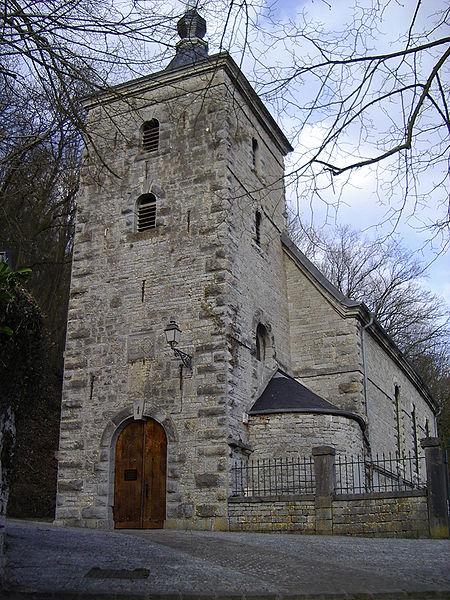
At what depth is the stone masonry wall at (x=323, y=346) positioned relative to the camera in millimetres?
17094

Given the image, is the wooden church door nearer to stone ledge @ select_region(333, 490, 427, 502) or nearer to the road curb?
stone ledge @ select_region(333, 490, 427, 502)

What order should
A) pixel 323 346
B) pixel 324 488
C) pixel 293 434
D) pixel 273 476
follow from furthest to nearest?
pixel 323 346, pixel 293 434, pixel 273 476, pixel 324 488

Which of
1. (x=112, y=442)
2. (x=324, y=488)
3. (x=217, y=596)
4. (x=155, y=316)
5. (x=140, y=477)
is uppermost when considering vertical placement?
(x=155, y=316)

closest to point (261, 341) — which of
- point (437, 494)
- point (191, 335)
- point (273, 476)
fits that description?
point (191, 335)

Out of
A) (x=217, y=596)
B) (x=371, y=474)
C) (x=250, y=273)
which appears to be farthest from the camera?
(x=250, y=273)

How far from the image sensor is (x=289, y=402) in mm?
14922

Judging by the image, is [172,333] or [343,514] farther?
[172,333]

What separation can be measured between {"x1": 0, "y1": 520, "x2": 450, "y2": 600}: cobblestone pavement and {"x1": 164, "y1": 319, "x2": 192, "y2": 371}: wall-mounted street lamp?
16.0ft

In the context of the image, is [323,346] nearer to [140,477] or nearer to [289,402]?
[289,402]

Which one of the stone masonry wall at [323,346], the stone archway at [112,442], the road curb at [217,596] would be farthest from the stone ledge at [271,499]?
the road curb at [217,596]

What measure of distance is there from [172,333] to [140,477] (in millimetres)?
3164

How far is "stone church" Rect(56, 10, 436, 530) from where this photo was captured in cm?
1430

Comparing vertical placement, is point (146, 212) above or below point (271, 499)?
above

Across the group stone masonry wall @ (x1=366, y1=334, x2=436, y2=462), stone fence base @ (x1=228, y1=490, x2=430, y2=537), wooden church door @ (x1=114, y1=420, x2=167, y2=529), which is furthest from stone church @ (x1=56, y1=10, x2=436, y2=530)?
stone fence base @ (x1=228, y1=490, x2=430, y2=537)
